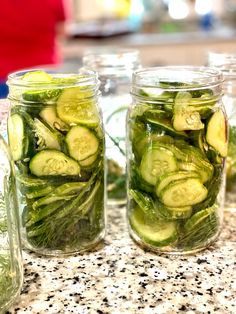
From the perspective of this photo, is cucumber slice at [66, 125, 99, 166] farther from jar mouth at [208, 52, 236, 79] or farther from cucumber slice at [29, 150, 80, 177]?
jar mouth at [208, 52, 236, 79]

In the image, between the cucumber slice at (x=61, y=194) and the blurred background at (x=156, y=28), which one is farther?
the blurred background at (x=156, y=28)

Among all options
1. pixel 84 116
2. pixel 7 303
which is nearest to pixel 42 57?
pixel 84 116

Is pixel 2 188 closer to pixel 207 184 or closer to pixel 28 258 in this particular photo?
pixel 28 258

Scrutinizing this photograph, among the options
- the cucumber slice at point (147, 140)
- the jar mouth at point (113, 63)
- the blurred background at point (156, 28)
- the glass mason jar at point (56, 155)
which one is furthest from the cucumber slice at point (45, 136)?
the blurred background at point (156, 28)

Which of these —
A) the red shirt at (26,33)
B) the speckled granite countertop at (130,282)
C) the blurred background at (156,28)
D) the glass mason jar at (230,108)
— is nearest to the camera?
the speckled granite countertop at (130,282)

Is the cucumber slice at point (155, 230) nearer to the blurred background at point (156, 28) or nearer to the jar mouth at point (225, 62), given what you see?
the jar mouth at point (225, 62)

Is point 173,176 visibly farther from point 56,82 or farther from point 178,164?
point 56,82

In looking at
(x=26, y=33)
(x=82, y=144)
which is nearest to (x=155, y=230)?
(x=82, y=144)
